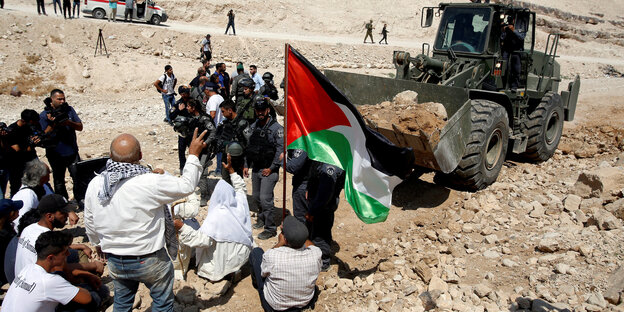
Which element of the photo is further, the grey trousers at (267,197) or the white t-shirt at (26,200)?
the grey trousers at (267,197)

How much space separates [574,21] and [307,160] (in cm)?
4360

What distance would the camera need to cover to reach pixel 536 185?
7000 millimetres

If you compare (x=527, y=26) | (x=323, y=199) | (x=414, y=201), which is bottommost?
(x=414, y=201)

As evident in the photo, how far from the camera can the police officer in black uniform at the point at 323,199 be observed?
15.2 feet

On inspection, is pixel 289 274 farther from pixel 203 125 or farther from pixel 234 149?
pixel 203 125

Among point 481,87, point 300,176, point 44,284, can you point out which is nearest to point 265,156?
point 300,176

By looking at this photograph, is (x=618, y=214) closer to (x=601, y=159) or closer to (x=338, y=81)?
(x=601, y=159)

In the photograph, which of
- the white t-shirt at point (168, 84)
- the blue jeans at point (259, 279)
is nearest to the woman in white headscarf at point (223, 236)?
the blue jeans at point (259, 279)

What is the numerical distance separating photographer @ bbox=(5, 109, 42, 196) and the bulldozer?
4220 mm

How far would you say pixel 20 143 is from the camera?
212 inches

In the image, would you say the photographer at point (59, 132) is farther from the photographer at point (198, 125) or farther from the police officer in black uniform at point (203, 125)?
the police officer in black uniform at point (203, 125)

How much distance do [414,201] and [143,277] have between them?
453 cm

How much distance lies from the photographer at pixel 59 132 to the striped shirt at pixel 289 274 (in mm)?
3727

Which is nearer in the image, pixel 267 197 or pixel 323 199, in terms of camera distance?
pixel 323 199
